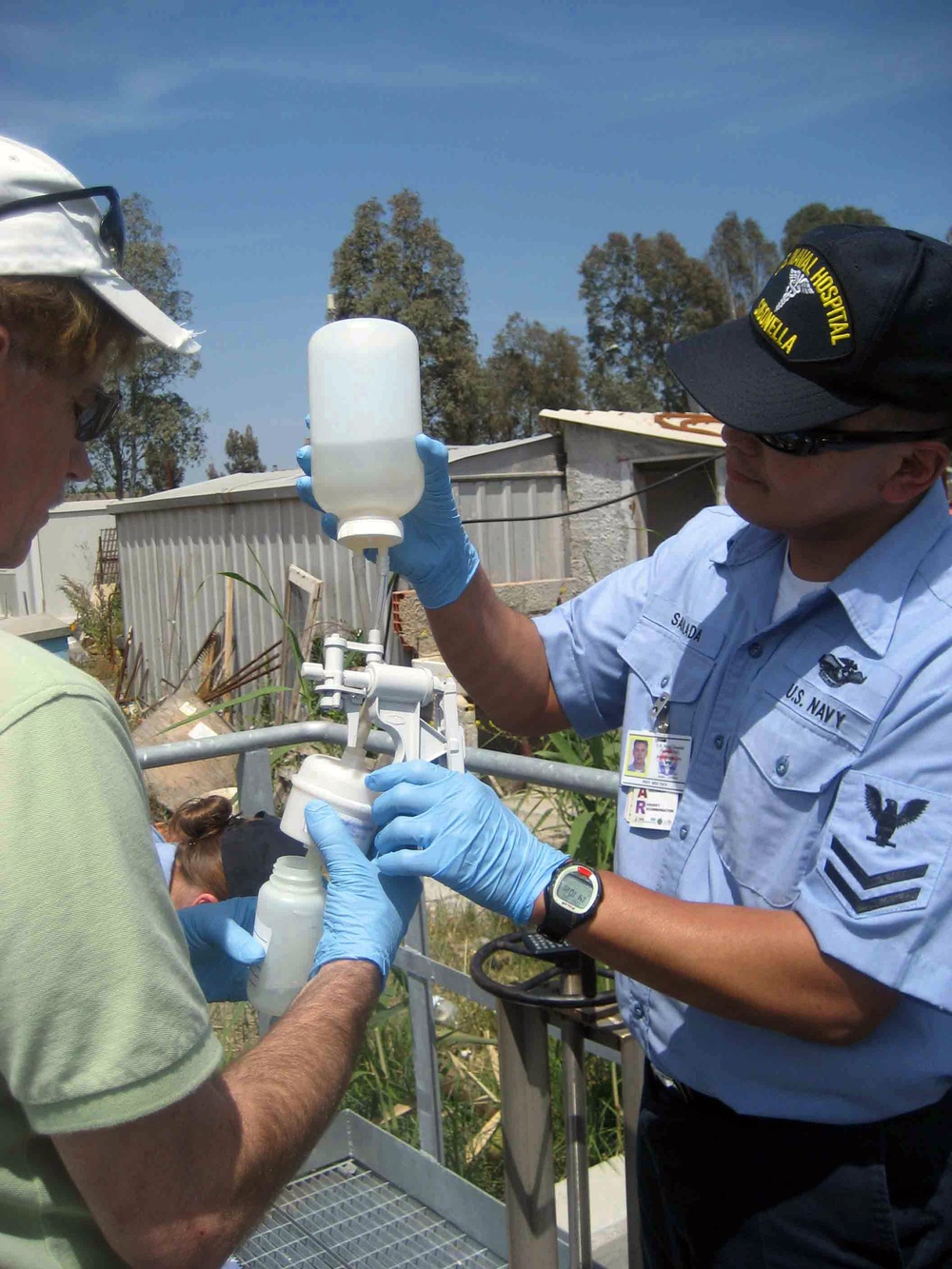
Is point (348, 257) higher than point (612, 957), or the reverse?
point (348, 257)

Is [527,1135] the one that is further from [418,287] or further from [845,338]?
[418,287]

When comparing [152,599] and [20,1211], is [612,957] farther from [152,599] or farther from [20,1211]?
[152,599]

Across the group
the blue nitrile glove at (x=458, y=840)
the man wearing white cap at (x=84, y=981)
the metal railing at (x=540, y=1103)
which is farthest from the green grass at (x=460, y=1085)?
the man wearing white cap at (x=84, y=981)

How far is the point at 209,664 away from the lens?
12.4 metres

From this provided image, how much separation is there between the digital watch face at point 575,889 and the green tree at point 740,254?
156 feet

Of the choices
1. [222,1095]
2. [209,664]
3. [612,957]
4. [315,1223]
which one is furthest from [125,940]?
[209,664]

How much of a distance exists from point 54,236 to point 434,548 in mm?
1070

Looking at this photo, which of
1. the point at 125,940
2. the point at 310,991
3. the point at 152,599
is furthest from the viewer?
the point at 152,599

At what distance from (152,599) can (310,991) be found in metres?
13.5

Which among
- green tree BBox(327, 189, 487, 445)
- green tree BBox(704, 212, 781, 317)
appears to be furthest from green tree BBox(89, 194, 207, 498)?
green tree BBox(704, 212, 781, 317)

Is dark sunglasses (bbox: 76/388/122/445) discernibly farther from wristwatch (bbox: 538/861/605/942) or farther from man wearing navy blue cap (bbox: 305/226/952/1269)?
wristwatch (bbox: 538/861/605/942)

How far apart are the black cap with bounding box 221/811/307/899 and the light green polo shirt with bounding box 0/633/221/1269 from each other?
2.10 meters

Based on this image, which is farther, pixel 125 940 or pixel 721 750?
pixel 721 750

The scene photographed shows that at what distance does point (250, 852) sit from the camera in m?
3.13
